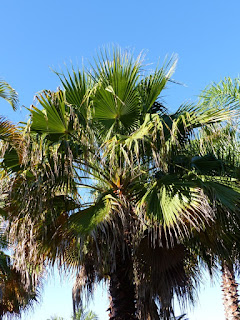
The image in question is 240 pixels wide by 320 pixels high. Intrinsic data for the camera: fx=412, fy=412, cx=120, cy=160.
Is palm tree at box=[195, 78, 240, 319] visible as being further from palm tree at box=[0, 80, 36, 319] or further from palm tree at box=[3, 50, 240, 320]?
palm tree at box=[0, 80, 36, 319]

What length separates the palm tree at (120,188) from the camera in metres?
5.77

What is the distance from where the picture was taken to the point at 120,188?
248 inches

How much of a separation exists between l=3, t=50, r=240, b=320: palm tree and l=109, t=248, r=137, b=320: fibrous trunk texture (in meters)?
0.01

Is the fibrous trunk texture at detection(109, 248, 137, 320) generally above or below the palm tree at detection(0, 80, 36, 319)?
below

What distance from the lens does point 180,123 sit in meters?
6.32

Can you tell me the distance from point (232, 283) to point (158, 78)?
8.68 meters

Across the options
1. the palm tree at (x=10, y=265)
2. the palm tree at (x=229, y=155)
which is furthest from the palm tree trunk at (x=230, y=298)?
the palm tree at (x=10, y=265)

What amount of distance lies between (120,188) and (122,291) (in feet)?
5.16

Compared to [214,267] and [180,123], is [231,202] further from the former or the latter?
[214,267]

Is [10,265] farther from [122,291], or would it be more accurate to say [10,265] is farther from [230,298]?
[230,298]

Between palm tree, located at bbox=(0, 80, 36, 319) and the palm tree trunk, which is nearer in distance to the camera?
palm tree, located at bbox=(0, 80, 36, 319)

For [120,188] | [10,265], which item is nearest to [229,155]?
[120,188]

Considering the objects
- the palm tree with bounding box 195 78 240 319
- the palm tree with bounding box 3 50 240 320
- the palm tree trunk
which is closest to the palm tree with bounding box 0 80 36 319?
the palm tree with bounding box 3 50 240 320

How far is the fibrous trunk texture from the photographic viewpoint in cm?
620
